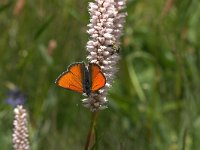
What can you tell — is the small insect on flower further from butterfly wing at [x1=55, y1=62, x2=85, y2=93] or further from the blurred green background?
the blurred green background

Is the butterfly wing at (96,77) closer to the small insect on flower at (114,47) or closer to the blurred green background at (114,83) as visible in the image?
the small insect on flower at (114,47)

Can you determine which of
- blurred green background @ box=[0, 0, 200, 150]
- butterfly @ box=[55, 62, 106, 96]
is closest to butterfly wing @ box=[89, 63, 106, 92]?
butterfly @ box=[55, 62, 106, 96]

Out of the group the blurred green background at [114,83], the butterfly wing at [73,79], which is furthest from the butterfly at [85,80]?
the blurred green background at [114,83]

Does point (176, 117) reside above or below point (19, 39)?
below

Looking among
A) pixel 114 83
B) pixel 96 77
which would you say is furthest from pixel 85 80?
pixel 114 83

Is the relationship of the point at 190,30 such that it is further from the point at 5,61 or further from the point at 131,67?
the point at 5,61

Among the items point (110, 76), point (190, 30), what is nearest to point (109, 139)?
point (110, 76)
